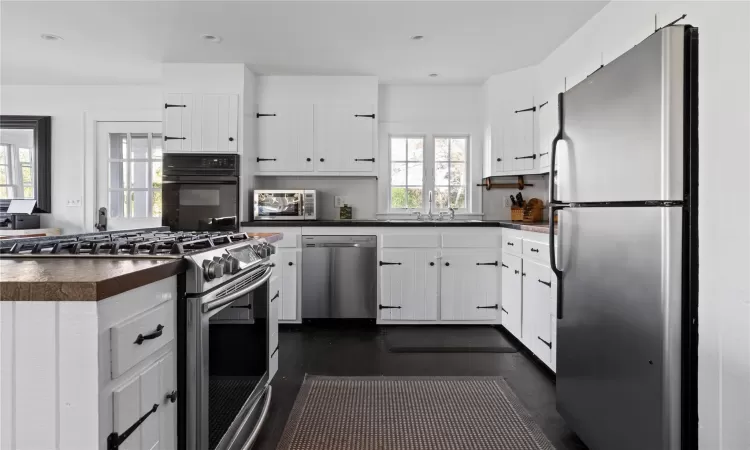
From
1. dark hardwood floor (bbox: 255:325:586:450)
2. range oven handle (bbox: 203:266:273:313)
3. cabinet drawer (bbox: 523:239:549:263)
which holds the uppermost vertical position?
cabinet drawer (bbox: 523:239:549:263)

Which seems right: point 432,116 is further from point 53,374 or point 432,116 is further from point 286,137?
point 53,374

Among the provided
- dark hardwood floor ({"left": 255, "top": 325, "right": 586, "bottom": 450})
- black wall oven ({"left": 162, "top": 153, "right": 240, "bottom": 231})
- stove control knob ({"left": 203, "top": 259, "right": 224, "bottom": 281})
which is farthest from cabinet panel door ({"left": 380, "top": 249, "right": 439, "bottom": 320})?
stove control knob ({"left": 203, "top": 259, "right": 224, "bottom": 281})

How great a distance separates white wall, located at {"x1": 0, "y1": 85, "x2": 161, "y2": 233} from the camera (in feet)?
14.4

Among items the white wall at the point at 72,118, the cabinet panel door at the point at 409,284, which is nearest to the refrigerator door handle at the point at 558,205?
the cabinet panel door at the point at 409,284

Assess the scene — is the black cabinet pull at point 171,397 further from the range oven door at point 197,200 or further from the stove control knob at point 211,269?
the range oven door at point 197,200

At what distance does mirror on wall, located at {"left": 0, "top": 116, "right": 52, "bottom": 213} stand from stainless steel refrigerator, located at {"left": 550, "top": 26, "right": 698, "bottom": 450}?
A: 4973 mm

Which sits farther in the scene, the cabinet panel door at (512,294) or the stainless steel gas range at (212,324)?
the cabinet panel door at (512,294)

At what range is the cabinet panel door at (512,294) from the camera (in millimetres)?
3201

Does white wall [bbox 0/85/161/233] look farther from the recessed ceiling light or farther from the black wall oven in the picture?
the recessed ceiling light

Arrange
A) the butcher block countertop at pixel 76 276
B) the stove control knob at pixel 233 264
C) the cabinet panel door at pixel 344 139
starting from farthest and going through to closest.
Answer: the cabinet panel door at pixel 344 139
the stove control knob at pixel 233 264
the butcher block countertop at pixel 76 276

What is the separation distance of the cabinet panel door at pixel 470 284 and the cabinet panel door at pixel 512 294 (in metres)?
0.10

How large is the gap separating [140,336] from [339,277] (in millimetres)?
2622

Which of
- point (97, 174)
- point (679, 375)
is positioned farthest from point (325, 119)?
point (679, 375)

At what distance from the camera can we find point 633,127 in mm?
1507
